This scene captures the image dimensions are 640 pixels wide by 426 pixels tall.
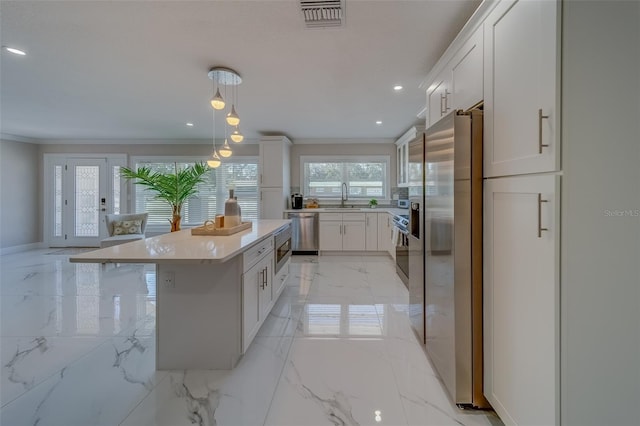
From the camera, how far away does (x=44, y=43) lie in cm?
233

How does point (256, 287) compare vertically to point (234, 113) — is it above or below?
below

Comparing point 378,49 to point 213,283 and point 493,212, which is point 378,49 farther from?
point 213,283

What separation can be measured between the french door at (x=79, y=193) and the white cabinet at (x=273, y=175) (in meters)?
3.48

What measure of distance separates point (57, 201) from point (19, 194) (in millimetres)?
597

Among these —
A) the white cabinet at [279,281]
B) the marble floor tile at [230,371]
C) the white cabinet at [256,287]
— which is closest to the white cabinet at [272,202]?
the white cabinet at [279,281]

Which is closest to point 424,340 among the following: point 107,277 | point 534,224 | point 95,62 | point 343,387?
point 343,387

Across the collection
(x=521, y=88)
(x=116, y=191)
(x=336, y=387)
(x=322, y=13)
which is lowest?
(x=336, y=387)

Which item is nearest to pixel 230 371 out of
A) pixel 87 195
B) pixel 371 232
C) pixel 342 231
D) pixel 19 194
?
pixel 342 231

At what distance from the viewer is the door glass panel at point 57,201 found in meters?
6.29

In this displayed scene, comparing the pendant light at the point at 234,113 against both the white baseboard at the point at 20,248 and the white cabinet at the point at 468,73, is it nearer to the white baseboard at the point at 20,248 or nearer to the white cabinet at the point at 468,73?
the white cabinet at the point at 468,73

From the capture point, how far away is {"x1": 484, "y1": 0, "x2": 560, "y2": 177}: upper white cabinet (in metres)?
1.07

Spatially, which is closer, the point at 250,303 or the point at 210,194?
the point at 250,303

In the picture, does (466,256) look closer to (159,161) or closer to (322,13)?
(322,13)

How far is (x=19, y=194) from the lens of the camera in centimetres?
589
